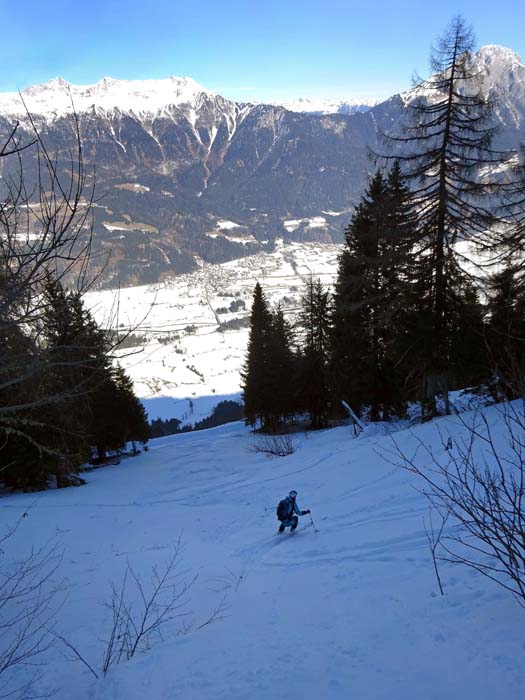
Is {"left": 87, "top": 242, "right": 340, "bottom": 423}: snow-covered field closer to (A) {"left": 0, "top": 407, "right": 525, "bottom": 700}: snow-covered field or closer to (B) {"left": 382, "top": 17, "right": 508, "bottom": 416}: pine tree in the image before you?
(A) {"left": 0, "top": 407, "right": 525, "bottom": 700}: snow-covered field

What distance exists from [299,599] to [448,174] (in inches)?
443

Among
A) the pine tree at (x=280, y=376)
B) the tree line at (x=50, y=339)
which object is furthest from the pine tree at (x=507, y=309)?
the pine tree at (x=280, y=376)

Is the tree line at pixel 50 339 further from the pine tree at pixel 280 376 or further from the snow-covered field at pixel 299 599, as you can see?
the pine tree at pixel 280 376

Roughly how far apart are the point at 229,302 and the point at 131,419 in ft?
513

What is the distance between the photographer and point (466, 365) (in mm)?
12414

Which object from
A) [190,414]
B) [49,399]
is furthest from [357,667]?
[190,414]

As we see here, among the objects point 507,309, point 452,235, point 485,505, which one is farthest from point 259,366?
point 485,505

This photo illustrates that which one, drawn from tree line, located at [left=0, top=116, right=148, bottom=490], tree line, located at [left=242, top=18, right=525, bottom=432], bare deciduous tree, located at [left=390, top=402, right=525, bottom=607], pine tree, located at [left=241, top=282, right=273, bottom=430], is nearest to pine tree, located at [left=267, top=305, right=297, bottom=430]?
pine tree, located at [left=241, top=282, right=273, bottom=430]

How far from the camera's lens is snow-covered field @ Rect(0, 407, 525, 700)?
3588mm

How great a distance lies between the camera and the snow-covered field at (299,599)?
11.8 ft

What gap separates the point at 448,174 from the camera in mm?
11523

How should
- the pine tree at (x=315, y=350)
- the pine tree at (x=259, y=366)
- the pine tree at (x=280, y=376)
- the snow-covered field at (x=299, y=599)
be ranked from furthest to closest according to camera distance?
the pine tree at (x=259, y=366) < the pine tree at (x=280, y=376) < the pine tree at (x=315, y=350) < the snow-covered field at (x=299, y=599)

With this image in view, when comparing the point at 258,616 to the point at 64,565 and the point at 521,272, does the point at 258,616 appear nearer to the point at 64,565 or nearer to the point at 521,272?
the point at 64,565

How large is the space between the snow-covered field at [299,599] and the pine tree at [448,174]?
12.5 feet
